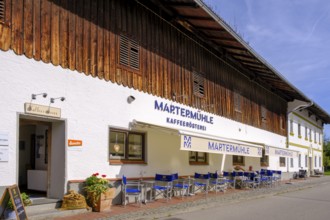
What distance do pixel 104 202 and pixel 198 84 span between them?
834cm

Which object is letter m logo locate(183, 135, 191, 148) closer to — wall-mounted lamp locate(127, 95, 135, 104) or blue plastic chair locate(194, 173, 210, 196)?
wall-mounted lamp locate(127, 95, 135, 104)

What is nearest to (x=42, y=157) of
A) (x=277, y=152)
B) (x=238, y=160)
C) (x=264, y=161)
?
(x=238, y=160)

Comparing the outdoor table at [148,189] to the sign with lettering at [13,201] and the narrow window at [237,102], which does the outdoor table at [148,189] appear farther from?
the narrow window at [237,102]

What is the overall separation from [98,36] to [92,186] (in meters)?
4.36

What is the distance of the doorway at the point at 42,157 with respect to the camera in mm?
10570

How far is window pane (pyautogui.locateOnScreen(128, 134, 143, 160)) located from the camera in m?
13.5

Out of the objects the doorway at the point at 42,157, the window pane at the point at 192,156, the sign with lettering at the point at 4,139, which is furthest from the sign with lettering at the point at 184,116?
the sign with lettering at the point at 4,139

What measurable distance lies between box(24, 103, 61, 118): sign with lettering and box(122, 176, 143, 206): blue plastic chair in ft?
10.3

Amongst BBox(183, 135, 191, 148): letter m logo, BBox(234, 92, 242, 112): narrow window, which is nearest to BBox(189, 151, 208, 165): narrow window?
BBox(183, 135, 191, 148): letter m logo

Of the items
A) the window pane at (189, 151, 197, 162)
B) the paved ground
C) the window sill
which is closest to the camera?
the paved ground

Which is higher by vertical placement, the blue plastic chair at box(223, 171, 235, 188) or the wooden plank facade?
the wooden plank facade

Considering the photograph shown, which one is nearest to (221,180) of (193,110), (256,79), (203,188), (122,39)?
(203,188)

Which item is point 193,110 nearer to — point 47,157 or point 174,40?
point 174,40

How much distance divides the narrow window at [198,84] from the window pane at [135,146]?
4.38 meters
